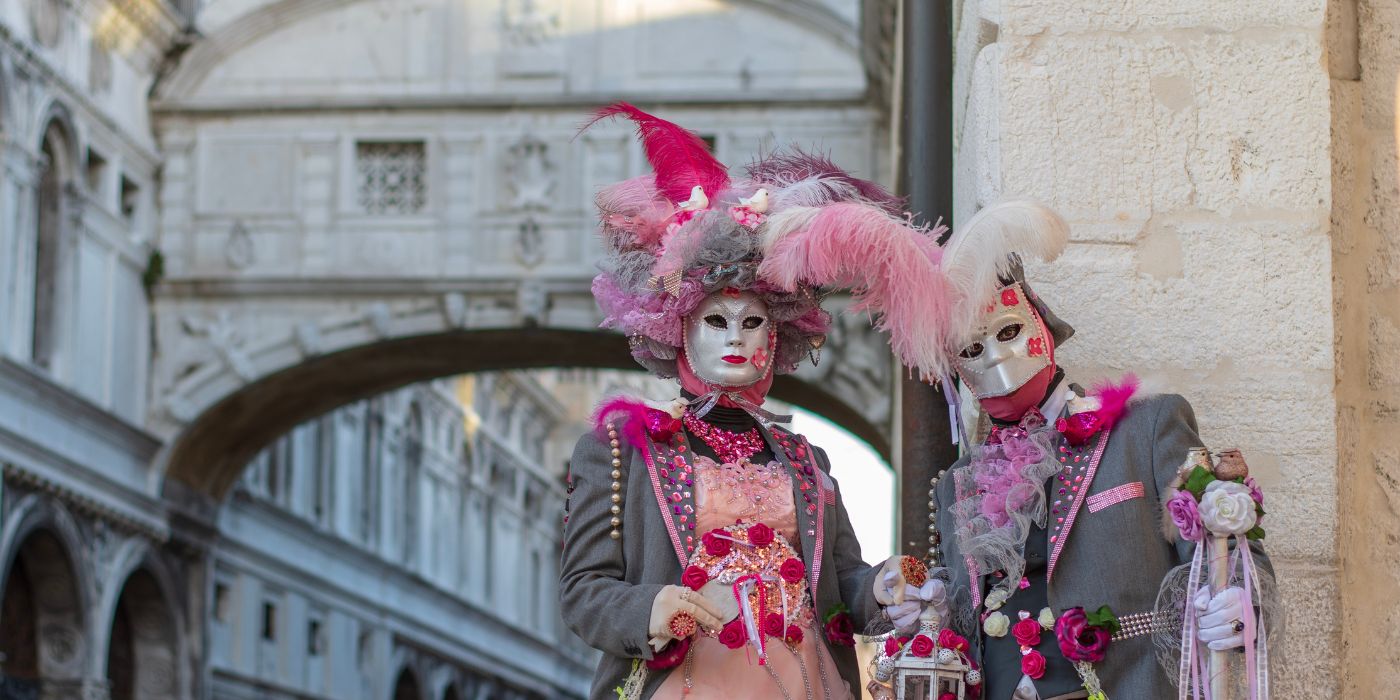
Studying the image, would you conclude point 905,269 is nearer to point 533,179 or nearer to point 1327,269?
point 1327,269

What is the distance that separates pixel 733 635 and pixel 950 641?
0.42 metres

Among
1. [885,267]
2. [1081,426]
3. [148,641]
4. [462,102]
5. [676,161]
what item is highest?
[462,102]

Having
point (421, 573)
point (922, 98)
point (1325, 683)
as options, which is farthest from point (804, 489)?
point (421, 573)

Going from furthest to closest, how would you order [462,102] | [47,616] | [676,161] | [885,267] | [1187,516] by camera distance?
1. [462,102]
2. [47,616]
3. [676,161]
4. [885,267]
5. [1187,516]

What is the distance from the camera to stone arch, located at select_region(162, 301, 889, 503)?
16438 mm

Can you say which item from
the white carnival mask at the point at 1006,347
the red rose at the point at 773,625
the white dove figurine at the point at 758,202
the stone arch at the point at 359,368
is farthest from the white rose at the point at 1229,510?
the stone arch at the point at 359,368

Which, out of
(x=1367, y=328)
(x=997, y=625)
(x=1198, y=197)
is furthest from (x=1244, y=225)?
(x=997, y=625)

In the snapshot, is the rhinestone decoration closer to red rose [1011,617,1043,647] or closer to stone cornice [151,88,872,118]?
red rose [1011,617,1043,647]

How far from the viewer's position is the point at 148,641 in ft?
59.3

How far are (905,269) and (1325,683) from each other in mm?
1214

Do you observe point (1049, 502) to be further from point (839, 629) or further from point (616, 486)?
point (616, 486)

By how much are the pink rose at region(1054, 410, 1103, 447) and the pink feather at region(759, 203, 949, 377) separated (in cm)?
26

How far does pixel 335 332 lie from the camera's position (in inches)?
654

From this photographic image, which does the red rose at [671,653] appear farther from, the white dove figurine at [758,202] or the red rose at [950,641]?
the white dove figurine at [758,202]
